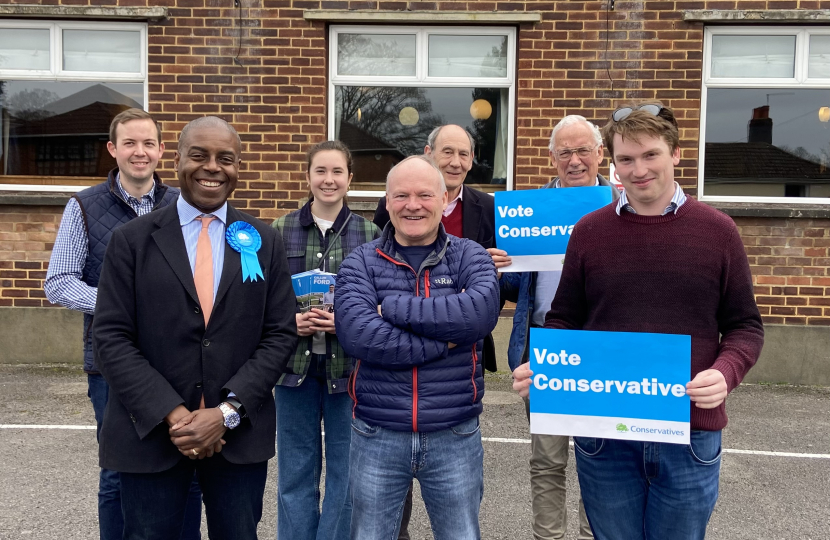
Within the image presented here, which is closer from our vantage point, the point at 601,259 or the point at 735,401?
the point at 601,259

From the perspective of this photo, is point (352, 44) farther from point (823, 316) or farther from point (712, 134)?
point (823, 316)

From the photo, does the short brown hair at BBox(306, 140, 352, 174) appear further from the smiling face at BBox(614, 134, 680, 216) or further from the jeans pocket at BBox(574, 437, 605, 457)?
the jeans pocket at BBox(574, 437, 605, 457)

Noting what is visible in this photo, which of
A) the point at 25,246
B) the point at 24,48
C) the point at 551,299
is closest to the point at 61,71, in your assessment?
the point at 24,48

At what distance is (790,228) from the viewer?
732 centimetres

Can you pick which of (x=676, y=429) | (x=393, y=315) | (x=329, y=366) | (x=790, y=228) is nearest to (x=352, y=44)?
(x=790, y=228)

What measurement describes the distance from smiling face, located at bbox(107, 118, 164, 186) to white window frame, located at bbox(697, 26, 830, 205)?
5.89 metres

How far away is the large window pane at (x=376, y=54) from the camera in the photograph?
765 cm

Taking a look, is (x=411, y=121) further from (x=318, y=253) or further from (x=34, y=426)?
(x=318, y=253)

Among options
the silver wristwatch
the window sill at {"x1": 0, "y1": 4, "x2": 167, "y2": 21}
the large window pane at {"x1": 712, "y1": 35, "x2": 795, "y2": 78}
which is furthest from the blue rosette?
the large window pane at {"x1": 712, "y1": 35, "x2": 795, "y2": 78}

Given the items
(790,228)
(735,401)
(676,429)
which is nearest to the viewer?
(676,429)

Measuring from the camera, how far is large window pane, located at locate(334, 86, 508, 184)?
775 cm

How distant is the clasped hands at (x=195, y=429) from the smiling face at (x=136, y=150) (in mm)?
1289

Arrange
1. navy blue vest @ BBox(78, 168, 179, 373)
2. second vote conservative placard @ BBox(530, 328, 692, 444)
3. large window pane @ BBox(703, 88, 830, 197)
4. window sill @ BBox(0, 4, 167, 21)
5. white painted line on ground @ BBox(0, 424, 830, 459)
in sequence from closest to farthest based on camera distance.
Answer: second vote conservative placard @ BBox(530, 328, 692, 444) → navy blue vest @ BBox(78, 168, 179, 373) → white painted line on ground @ BBox(0, 424, 830, 459) → window sill @ BBox(0, 4, 167, 21) → large window pane @ BBox(703, 88, 830, 197)

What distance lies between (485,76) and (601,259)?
224 inches
